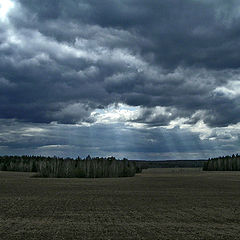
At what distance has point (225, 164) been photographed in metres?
132

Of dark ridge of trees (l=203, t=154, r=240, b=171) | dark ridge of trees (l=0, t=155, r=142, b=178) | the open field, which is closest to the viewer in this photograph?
the open field

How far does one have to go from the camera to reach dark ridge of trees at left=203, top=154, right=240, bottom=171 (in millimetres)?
128000

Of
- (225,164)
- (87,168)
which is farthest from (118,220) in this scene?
(225,164)

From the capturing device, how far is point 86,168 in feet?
234

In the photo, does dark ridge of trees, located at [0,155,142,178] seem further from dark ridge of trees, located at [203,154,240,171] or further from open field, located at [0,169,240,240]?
dark ridge of trees, located at [203,154,240,171]

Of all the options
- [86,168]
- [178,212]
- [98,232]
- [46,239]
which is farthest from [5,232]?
[86,168]

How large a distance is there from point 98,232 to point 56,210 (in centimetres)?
669

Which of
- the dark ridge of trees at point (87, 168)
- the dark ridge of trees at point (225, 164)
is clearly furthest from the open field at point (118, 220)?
the dark ridge of trees at point (225, 164)

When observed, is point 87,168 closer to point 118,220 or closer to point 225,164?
point 118,220

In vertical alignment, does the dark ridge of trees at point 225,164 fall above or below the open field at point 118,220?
above

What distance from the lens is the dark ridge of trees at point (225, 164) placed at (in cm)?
12800

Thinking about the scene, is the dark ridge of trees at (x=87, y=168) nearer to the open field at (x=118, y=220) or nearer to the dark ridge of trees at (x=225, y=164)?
the open field at (x=118, y=220)

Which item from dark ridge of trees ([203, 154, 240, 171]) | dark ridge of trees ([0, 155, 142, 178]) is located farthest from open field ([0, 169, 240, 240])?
dark ridge of trees ([203, 154, 240, 171])

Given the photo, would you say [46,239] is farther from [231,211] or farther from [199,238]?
[231,211]
